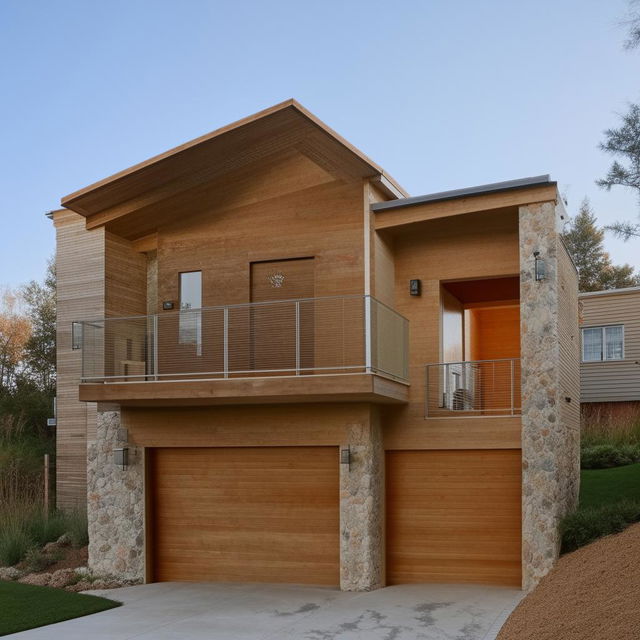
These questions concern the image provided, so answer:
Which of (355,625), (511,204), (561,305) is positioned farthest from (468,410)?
(355,625)

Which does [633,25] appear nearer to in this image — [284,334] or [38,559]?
[284,334]

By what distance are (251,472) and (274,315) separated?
9.56 ft

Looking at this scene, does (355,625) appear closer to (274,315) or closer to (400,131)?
(274,315)

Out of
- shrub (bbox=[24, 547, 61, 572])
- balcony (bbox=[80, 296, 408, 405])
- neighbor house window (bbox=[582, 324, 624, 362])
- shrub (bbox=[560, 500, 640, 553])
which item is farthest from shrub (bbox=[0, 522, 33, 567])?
neighbor house window (bbox=[582, 324, 624, 362])

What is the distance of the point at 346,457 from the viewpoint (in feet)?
42.7

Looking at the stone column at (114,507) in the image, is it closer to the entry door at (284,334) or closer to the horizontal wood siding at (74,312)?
the horizontal wood siding at (74,312)

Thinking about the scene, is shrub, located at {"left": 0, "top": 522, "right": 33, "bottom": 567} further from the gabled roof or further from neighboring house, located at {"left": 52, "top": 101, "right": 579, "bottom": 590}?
the gabled roof

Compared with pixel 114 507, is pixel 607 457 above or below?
above

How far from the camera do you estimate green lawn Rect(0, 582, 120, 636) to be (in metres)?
10.9

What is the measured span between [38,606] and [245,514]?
3.75 metres

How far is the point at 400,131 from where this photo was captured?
28.1 m

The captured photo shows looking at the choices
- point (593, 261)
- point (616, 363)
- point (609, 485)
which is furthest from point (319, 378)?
point (593, 261)

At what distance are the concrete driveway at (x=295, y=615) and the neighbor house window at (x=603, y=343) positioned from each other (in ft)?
53.0

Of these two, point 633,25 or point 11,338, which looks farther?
point 11,338
